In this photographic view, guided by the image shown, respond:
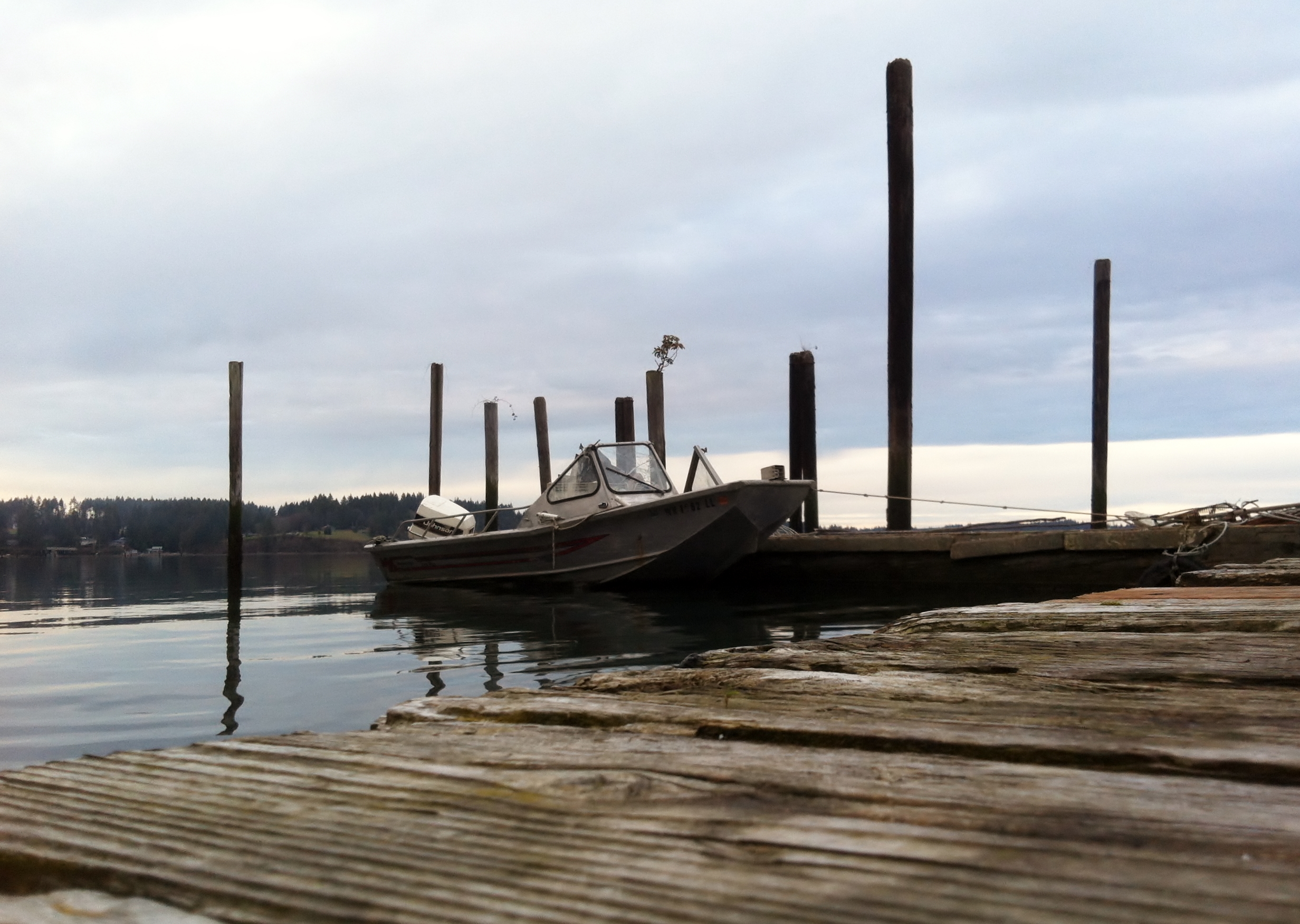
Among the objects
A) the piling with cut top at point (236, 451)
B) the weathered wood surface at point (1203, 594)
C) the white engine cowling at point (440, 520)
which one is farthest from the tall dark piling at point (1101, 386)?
the piling with cut top at point (236, 451)

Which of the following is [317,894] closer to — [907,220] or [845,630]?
[845,630]

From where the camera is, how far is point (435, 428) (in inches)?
983

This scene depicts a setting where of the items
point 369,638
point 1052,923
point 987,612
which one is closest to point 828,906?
point 1052,923

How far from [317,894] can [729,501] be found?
12942mm

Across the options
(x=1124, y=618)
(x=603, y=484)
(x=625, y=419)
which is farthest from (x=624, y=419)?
(x=1124, y=618)

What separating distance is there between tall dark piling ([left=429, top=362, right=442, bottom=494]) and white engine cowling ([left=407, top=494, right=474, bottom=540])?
615 centimetres

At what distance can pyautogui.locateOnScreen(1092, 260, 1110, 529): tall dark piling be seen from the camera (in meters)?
18.2

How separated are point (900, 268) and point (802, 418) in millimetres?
4593

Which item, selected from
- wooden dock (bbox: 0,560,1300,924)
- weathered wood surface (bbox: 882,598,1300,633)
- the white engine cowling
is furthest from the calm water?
wooden dock (bbox: 0,560,1300,924)

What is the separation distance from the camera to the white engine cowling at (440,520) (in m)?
17.8

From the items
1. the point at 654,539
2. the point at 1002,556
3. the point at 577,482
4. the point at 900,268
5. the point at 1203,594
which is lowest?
the point at 1002,556

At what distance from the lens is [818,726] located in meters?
1.52

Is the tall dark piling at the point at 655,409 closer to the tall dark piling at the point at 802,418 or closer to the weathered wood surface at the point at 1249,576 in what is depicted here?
the tall dark piling at the point at 802,418

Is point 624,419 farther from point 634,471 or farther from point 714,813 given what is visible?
point 714,813
